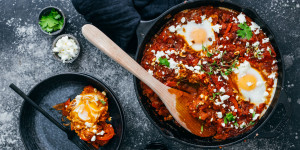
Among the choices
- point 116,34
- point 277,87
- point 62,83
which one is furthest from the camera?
point 62,83

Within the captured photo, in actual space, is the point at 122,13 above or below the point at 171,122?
above

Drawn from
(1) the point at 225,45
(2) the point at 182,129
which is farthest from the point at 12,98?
(1) the point at 225,45

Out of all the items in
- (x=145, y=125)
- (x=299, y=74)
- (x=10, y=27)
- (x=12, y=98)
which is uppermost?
(x=299, y=74)

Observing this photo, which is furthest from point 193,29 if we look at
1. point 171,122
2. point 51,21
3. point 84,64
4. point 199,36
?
point 51,21

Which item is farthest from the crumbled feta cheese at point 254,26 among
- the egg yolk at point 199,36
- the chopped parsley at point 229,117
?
the chopped parsley at point 229,117

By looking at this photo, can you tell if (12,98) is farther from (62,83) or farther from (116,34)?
(116,34)

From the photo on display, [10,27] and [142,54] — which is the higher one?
[142,54]

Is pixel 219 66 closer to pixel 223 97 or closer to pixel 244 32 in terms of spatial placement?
pixel 223 97
